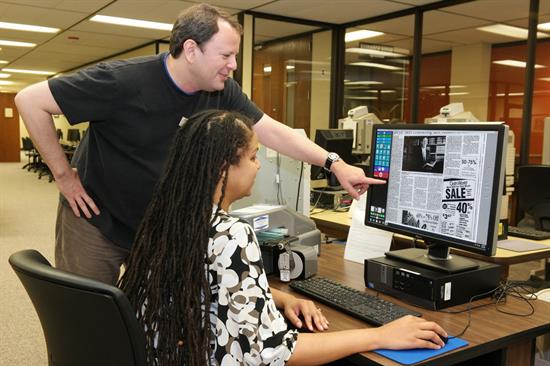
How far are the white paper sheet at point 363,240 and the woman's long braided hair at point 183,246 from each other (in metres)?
0.90

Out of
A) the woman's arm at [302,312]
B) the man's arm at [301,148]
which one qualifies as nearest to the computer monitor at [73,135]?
the man's arm at [301,148]

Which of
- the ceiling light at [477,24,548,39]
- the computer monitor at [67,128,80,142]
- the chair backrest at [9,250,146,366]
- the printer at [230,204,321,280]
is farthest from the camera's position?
the computer monitor at [67,128,80,142]

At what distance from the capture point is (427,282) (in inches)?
58.2

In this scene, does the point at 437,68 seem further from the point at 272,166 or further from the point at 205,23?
the point at 205,23

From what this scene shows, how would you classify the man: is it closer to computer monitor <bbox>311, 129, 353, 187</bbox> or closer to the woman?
the woman

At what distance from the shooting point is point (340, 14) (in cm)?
594

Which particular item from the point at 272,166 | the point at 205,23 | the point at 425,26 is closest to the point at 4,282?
the point at 272,166

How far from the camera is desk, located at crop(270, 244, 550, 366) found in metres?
1.21

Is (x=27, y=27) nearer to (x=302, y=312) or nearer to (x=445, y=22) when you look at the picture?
(x=445, y=22)

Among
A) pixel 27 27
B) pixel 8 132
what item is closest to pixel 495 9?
pixel 27 27

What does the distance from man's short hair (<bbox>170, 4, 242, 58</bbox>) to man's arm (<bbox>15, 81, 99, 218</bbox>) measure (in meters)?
0.42

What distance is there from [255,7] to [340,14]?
3.27 ft

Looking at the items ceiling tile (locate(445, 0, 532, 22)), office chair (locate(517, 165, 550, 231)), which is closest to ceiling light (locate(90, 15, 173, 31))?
ceiling tile (locate(445, 0, 532, 22))

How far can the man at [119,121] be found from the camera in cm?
162
